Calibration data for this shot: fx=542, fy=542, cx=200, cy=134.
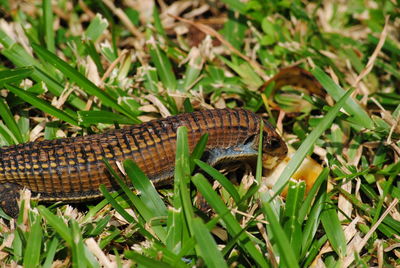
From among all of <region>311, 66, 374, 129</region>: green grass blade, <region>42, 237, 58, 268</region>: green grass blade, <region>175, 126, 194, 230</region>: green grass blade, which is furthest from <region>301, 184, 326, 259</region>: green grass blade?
<region>42, 237, 58, 268</region>: green grass blade

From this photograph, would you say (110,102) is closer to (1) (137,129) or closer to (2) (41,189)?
(1) (137,129)

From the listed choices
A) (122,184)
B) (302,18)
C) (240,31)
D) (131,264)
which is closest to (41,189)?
(122,184)

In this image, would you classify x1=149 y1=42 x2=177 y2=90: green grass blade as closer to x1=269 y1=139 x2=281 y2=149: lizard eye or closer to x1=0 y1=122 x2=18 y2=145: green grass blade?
x1=269 y1=139 x2=281 y2=149: lizard eye

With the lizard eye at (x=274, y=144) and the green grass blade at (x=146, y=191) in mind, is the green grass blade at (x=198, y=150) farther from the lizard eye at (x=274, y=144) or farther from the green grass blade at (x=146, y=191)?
the lizard eye at (x=274, y=144)

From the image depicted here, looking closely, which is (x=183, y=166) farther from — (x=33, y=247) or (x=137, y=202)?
(x=33, y=247)

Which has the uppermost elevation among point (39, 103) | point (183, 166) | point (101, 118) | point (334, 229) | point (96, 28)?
point (96, 28)

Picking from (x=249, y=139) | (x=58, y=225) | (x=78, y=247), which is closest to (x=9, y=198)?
(x=58, y=225)

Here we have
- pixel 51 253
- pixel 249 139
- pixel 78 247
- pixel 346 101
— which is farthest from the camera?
pixel 346 101
